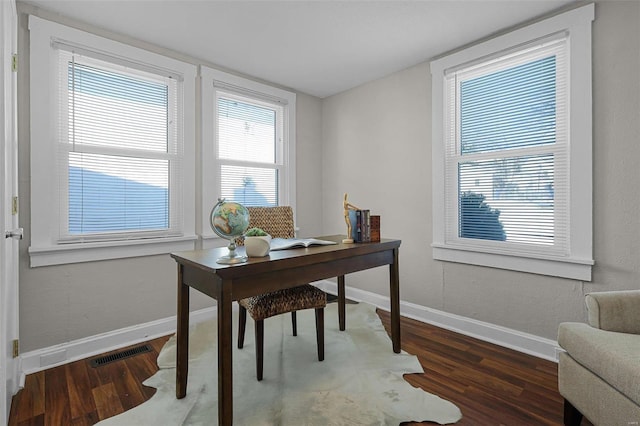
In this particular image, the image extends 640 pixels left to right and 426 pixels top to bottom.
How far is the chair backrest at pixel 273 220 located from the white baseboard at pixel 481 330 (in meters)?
1.36

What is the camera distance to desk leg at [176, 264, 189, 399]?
1.73 m

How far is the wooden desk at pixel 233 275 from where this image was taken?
1.40m

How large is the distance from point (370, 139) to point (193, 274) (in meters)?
2.48

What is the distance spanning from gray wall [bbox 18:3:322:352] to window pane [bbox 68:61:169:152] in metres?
0.27

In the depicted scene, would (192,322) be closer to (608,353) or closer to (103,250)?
(103,250)

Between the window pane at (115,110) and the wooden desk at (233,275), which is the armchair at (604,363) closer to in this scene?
the wooden desk at (233,275)

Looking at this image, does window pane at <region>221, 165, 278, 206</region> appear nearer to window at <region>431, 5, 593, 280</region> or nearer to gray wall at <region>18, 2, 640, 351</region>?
gray wall at <region>18, 2, 640, 351</region>

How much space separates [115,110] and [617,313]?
Result: 3445 mm

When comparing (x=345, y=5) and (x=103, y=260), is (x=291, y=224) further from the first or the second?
(x=345, y=5)

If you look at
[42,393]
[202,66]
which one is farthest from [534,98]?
[42,393]

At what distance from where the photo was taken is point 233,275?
142 centimetres

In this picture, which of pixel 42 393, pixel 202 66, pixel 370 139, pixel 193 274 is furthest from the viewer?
pixel 370 139

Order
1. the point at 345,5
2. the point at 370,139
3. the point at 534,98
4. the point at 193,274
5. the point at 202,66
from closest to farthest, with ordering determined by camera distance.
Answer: the point at 193,274, the point at 345,5, the point at 534,98, the point at 202,66, the point at 370,139

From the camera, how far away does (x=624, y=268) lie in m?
1.98
